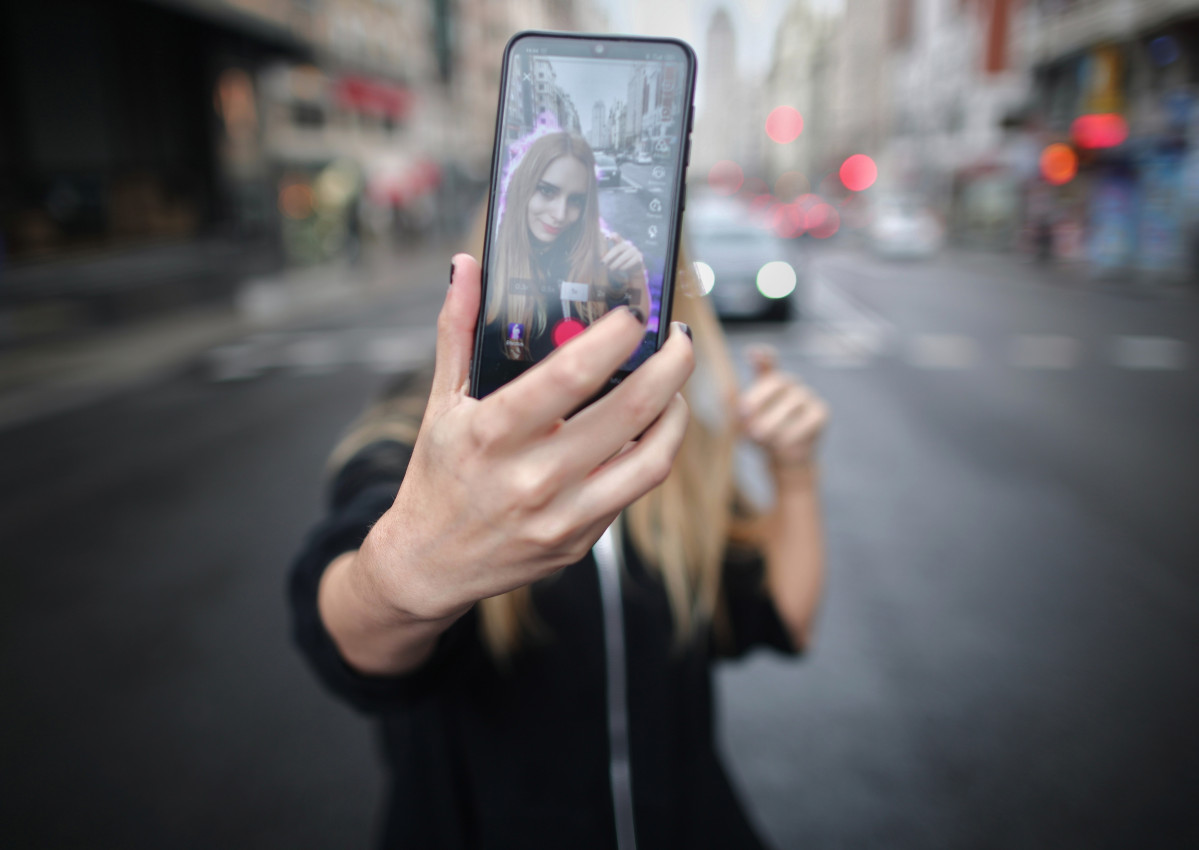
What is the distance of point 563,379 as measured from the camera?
1.93 feet

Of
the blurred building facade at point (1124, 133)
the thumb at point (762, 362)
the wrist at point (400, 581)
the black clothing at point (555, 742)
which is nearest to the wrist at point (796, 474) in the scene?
the thumb at point (762, 362)

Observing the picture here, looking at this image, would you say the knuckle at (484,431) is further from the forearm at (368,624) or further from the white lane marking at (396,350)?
the white lane marking at (396,350)

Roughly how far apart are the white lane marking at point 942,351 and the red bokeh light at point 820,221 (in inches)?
939

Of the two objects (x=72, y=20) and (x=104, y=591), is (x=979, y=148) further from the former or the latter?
(x=104, y=591)

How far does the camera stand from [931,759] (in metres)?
2.98

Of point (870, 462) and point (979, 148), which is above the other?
point (979, 148)

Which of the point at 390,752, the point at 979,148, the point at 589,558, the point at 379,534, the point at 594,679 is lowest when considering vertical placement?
the point at 390,752

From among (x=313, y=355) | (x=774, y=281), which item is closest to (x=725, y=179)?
(x=774, y=281)

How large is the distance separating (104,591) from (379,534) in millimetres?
4518

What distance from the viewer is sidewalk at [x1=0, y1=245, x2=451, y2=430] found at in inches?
376

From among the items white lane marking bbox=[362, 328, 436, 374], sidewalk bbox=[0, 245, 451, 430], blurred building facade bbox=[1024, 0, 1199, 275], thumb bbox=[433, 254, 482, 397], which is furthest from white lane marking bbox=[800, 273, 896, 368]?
thumb bbox=[433, 254, 482, 397]

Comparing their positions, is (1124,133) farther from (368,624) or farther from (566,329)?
(368,624)

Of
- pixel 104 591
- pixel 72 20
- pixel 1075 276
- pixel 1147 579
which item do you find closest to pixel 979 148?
pixel 1075 276

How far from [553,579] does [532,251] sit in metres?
0.68
